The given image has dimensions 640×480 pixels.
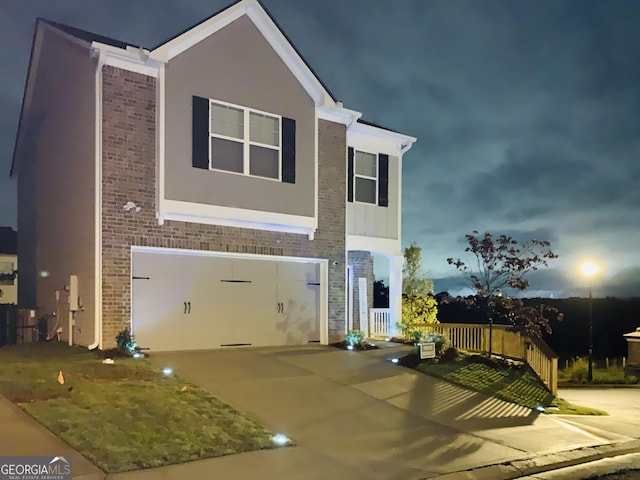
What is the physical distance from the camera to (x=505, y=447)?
9305 mm

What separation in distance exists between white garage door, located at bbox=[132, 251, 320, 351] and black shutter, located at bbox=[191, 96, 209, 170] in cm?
226

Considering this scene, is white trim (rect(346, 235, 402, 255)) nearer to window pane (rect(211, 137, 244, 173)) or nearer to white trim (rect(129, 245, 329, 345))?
white trim (rect(129, 245, 329, 345))

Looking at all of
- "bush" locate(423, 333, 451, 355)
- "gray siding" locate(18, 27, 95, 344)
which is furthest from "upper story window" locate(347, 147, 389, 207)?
"gray siding" locate(18, 27, 95, 344)

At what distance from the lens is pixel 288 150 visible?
50.4ft

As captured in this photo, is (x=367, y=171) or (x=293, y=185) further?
(x=367, y=171)

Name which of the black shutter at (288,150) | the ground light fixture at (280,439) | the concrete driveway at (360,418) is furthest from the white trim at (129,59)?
the ground light fixture at (280,439)

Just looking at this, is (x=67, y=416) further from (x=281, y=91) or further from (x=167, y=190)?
(x=281, y=91)

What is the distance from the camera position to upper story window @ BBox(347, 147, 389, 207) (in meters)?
18.2

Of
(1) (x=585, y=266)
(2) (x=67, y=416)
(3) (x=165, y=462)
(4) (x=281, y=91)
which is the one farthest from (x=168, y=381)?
(1) (x=585, y=266)

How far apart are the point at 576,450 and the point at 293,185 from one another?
29.3 feet

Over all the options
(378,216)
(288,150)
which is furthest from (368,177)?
(288,150)

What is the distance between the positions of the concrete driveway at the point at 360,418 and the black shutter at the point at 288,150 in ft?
14.4

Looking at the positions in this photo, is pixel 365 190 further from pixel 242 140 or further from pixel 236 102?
pixel 236 102

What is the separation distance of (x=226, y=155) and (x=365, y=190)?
18.4 ft
